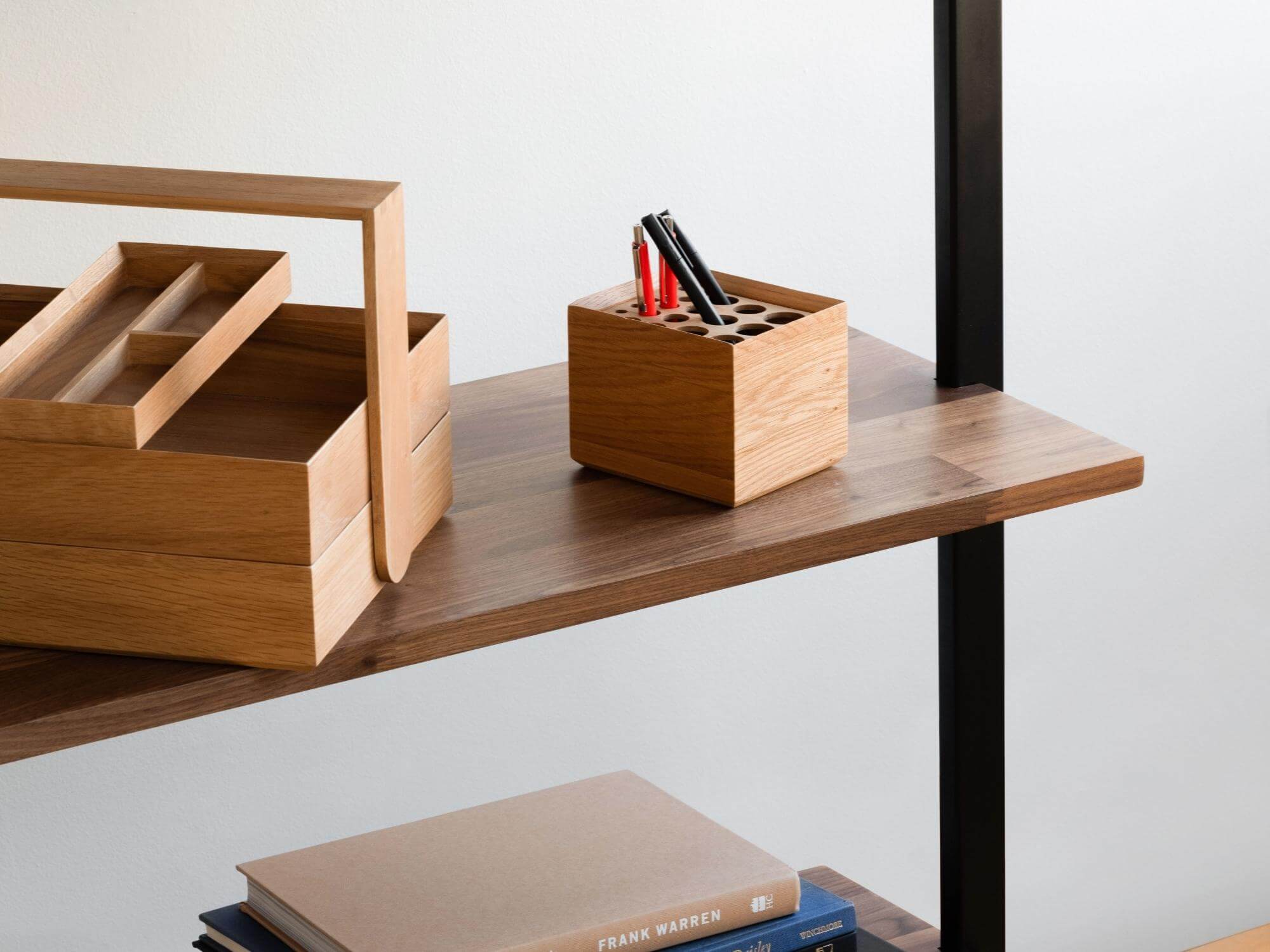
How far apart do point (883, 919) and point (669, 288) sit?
691 mm

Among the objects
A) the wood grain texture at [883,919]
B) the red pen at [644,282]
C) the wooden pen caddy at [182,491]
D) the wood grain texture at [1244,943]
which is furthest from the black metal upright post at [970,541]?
the wood grain texture at [1244,943]

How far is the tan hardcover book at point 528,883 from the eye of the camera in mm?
1078

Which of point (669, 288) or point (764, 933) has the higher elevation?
point (669, 288)

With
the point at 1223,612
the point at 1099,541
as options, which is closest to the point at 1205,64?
the point at 1099,541

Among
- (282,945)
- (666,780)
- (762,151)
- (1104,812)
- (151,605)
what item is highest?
(762,151)

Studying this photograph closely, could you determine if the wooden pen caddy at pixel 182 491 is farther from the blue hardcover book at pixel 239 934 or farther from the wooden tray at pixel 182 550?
the blue hardcover book at pixel 239 934

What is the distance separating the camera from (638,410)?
932 millimetres

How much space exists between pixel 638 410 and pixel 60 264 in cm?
65

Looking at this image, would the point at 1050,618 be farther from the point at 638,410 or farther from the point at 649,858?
the point at 638,410

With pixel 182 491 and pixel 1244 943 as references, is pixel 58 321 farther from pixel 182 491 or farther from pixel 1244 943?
pixel 1244 943

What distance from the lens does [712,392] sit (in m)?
0.88

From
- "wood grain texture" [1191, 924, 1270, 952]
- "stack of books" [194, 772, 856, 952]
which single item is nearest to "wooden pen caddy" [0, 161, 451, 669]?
"stack of books" [194, 772, 856, 952]

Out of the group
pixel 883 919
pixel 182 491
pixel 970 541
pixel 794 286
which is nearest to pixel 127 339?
pixel 182 491

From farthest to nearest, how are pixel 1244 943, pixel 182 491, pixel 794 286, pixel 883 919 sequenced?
pixel 1244 943, pixel 794 286, pixel 883 919, pixel 182 491
